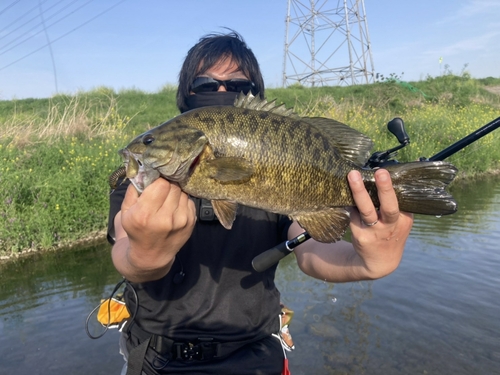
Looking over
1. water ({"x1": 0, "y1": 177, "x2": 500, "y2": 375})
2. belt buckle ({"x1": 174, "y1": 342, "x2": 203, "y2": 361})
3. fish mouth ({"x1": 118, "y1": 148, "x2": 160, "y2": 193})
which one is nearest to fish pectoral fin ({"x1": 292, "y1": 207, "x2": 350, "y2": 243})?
fish mouth ({"x1": 118, "y1": 148, "x2": 160, "y2": 193})

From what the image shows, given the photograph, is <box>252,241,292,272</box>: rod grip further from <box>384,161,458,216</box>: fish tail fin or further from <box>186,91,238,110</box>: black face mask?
<box>186,91,238,110</box>: black face mask

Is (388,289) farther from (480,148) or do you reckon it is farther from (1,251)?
(480,148)

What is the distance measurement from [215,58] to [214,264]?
1450 millimetres

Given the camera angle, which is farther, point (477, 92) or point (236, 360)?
point (477, 92)

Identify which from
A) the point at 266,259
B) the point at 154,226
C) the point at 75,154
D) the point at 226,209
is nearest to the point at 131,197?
the point at 154,226

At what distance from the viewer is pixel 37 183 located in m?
9.17

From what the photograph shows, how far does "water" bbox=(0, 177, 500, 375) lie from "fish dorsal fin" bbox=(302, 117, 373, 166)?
12.8 feet

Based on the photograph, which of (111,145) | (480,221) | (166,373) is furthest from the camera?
(111,145)

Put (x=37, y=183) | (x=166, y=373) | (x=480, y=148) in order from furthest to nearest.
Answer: (x=480, y=148)
(x=37, y=183)
(x=166, y=373)

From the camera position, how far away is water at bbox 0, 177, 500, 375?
525 cm

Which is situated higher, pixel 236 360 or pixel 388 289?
pixel 236 360

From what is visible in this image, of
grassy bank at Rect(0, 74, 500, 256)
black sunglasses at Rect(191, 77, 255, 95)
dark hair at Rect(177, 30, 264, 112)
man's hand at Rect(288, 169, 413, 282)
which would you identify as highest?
dark hair at Rect(177, 30, 264, 112)

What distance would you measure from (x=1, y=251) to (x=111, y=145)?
4493 mm

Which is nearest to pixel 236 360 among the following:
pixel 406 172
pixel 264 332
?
pixel 264 332
